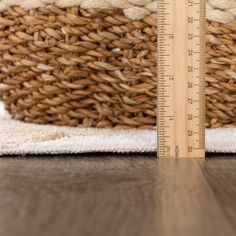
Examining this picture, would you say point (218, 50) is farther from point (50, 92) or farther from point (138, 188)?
point (138, 188)

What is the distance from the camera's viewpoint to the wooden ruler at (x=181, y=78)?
77 cm

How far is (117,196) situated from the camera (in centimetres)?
56

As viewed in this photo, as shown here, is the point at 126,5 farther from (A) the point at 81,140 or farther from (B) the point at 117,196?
(B) the point at 117,196

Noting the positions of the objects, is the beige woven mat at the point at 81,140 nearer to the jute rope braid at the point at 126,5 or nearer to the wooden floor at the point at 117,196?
the wooden floor at the point at 117,196

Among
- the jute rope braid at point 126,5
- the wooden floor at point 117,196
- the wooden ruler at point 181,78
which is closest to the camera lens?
the wooden floor at point 117,196

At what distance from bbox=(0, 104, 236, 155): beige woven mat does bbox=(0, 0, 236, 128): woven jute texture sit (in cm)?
4

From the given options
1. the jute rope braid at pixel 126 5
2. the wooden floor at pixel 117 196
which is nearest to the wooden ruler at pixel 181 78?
the wooden floor at pixel 117 196

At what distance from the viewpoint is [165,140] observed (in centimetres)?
78

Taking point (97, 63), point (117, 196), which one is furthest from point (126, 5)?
point (117, 196)

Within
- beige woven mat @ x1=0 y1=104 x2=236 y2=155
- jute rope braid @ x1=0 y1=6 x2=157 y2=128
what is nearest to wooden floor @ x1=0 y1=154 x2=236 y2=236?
beige woven mat @ x1=0 y1=104 x2=236 y2=155

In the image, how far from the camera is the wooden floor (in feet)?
1.49

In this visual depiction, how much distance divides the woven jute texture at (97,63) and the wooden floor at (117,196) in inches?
9.5

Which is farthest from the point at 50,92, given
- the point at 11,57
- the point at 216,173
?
the point at 216,173

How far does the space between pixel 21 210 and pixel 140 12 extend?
52 centimetres
